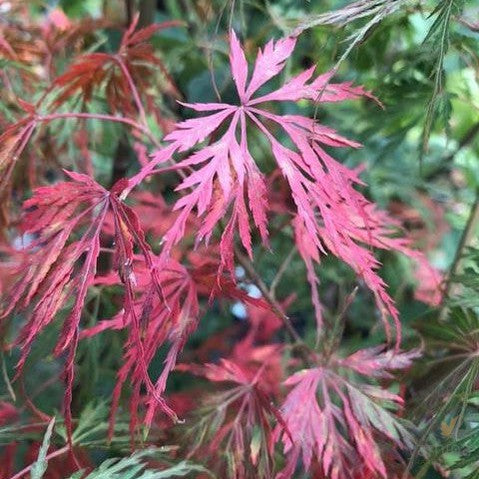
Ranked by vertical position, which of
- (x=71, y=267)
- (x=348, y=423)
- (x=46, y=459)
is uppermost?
(x=71, y=267)

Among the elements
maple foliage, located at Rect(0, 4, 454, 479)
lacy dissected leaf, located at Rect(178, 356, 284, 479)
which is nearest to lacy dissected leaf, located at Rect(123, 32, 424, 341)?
maple foliage, located at Rect(0, 4, 454, 479)

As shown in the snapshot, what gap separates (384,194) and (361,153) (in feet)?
0.20

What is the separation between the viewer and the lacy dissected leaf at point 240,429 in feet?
1.82

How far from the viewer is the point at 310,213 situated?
476 mm

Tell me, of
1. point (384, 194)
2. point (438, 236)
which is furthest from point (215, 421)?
point (438, 236)

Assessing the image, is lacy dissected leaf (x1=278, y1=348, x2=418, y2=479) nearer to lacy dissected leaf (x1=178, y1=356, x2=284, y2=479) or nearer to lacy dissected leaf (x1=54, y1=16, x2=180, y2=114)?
lacy dissected leaf (x1=178, y1=356, x2=284, y2=479)

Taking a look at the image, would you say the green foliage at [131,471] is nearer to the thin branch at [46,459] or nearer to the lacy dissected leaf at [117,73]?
the thin branch at [46,459]

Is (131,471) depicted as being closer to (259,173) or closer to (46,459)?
(46,459)

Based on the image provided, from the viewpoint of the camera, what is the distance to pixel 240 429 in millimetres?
582

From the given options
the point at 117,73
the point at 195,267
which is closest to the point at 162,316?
the point at 195,267

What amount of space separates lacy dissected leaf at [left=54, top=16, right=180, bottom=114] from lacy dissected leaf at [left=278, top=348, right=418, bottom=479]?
276 millimetres

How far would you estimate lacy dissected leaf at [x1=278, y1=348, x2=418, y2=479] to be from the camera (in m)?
0.55

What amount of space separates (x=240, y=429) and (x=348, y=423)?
83 millimetres

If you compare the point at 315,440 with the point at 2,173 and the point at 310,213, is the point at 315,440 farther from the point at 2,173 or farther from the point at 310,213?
the point at 2,173
